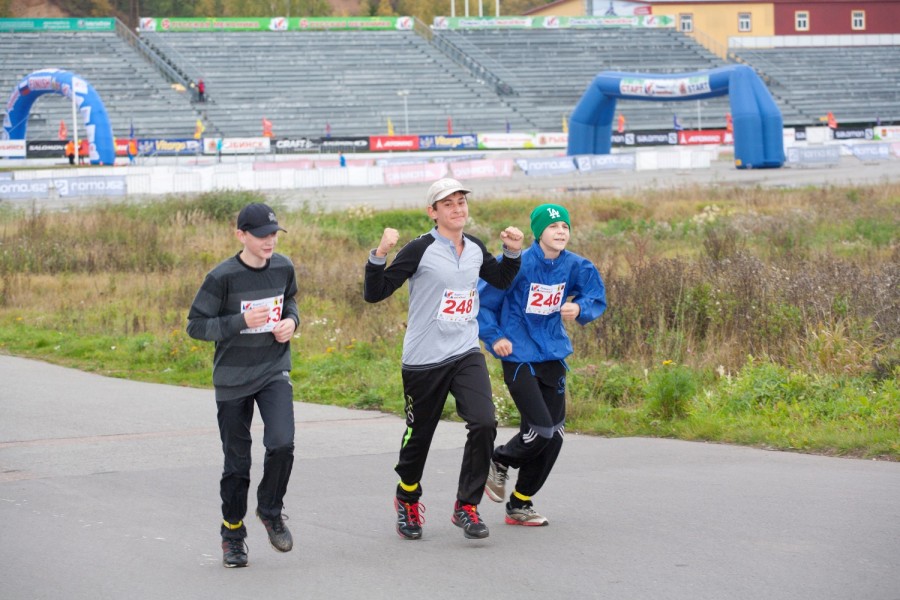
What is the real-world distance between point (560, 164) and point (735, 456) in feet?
134

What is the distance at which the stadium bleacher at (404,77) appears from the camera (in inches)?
2608

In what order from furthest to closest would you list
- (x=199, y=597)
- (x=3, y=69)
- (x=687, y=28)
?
(x=687, y=28) < (x=3, y=69) < (x=199, y=597)

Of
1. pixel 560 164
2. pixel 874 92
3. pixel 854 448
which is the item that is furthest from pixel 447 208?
pixel 874 92

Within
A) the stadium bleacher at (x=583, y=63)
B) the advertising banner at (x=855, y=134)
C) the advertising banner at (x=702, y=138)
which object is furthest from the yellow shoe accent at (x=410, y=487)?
the advertising banner at (x=855, y=134)

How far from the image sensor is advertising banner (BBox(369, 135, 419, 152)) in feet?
204

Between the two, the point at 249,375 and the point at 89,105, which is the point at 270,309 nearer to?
the point at 249,375

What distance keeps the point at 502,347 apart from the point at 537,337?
0.25 metres

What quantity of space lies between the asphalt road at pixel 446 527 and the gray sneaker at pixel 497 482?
14 cm

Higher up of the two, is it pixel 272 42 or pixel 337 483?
pixel 272 42

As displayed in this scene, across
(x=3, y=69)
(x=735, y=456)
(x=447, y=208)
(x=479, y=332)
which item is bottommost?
(x=735, y=456)

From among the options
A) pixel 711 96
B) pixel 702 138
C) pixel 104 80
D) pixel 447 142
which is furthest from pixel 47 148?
pixel 702 138

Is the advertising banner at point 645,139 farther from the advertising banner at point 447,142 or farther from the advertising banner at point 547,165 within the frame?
the advertising banner at point 547,165

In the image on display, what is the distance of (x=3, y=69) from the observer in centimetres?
6662

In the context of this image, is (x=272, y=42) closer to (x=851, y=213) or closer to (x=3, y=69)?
(x=3, y=69)
